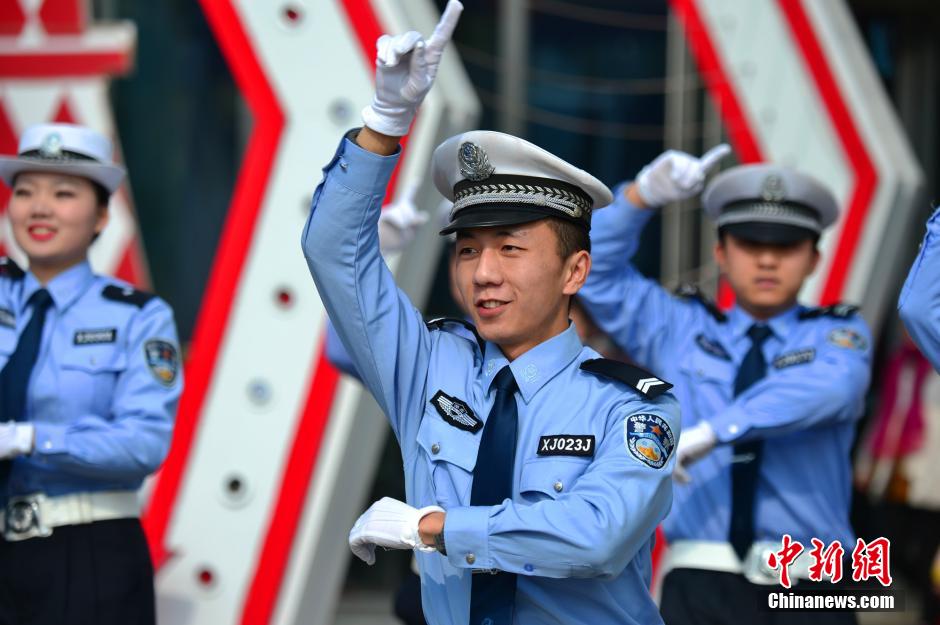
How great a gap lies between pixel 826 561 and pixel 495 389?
1.30 m

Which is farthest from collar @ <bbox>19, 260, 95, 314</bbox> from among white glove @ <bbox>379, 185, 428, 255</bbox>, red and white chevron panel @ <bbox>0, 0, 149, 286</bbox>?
red and white chevron panel @ <bbox>0, 0, 149, 286</bbox>

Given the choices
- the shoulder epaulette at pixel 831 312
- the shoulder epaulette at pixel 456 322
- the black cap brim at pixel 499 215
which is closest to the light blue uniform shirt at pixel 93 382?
the shoulder epaulette at pixel 456 322

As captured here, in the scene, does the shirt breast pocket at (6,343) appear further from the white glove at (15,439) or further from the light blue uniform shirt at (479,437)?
the light blue uniform shirt at (479,437)

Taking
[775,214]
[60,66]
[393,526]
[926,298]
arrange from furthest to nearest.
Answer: [60,66]
[775,214]
[926,298]
[393,526]

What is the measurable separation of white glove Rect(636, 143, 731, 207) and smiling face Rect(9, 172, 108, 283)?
1.47 m

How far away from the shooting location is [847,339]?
3418mm


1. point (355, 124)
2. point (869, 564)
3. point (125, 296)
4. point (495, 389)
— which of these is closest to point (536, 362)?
point (495, 389)

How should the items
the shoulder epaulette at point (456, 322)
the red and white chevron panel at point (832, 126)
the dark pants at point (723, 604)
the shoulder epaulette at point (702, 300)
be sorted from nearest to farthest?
the shoulder epaulette at point (456, 322) → the dark pants at point (723, 604) → the shoulder epaulette at point (702, 300) → the red and white chevron panel at point (832, 126)

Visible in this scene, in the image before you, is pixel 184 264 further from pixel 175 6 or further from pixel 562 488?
pixel 562 488

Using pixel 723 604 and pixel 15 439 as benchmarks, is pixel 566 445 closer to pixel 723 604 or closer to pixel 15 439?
pixel 723 604

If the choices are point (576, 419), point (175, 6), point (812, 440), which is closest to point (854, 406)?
point (812, 440)

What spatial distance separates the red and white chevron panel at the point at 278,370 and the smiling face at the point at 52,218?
3.26ft

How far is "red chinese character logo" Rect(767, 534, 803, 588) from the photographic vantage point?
10.3 feet

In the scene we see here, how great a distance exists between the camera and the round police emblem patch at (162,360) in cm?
330
